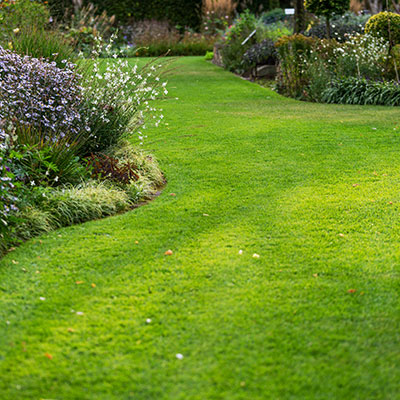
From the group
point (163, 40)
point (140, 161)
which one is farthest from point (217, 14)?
point (140, 161)

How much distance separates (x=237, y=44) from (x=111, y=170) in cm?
1111

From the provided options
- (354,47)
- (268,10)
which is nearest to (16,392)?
(354,47)

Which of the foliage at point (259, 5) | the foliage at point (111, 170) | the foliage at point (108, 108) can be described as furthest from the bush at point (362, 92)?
the foliage at point (259, 5)

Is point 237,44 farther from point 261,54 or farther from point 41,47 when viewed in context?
point 41,47

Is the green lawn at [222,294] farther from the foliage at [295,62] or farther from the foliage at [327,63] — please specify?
the foliage at [295,62]

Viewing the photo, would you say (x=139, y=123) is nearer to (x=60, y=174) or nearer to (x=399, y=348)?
(x=60, y=174)

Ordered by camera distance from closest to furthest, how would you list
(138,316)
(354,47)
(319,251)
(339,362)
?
1. (339,362)
2. (138,316)
3. (319,251)
4. (354,47)

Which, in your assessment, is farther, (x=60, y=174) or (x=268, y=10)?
(x=268, y=10)

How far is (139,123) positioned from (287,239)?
2.73 meters

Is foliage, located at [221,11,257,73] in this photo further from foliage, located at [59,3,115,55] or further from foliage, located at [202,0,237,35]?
foliage, located at [202,0,237,35]

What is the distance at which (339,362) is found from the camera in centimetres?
250

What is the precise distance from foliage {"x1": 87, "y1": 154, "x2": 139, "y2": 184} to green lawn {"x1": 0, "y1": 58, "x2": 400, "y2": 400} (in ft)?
1.30

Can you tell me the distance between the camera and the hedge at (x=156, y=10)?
2119 centimetres

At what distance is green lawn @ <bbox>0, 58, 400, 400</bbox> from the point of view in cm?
240
